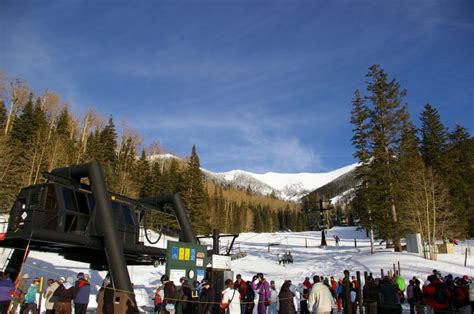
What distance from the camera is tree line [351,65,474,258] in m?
30.5

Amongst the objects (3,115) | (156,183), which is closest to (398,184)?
(156,183)

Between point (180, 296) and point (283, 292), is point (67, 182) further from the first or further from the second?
point (283, 292)

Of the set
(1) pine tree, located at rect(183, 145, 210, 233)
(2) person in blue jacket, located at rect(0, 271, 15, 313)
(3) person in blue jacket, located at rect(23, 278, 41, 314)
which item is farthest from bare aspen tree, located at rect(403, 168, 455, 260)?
(1) pine tree, located at rect(183, 145, 210, 233)

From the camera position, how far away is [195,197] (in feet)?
178

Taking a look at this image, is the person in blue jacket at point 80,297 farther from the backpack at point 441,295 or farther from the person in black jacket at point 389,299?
the backpack at point 441,295

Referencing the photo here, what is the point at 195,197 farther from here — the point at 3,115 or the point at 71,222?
the point at 71,222

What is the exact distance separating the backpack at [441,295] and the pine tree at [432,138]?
1649 inches

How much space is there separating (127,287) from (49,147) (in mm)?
33170

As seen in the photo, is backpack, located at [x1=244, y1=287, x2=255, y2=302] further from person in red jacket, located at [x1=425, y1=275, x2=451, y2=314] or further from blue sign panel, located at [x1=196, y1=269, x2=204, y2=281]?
person in red jacket, located at [x1=425, y1=275, x2=451, y2=314]

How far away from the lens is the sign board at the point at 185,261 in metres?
12.9

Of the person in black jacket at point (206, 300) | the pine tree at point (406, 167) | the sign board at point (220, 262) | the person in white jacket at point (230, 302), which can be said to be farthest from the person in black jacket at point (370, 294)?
the pine tree at point (406, 167)

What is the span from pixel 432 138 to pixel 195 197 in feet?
114

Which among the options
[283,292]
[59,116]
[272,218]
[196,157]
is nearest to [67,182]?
[283,292]

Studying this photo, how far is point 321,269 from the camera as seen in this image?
29.0 meters
